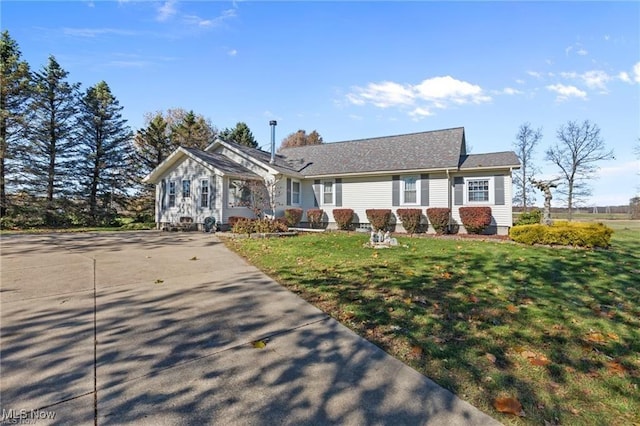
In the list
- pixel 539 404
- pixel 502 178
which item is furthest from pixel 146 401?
pixel 502 178

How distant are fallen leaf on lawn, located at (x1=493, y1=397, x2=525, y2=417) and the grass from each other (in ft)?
0.15

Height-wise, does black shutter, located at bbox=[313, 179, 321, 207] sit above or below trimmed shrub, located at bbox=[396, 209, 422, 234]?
above

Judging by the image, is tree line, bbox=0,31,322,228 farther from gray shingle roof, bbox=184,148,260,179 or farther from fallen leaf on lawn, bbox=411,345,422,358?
fallen leaf on lawn, bbox=411,345,422,358

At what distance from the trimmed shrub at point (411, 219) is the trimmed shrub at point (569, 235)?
17.0 ft

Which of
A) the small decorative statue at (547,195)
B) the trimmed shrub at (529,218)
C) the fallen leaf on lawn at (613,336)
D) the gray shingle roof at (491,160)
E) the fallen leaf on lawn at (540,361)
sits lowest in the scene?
the fallen leaf on lawn at (540,361)

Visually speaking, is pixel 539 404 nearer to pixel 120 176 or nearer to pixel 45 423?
pixel 45 423

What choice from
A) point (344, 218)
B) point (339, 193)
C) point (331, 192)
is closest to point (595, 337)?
point (344, 218)

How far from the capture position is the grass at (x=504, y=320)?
2340 millimetres

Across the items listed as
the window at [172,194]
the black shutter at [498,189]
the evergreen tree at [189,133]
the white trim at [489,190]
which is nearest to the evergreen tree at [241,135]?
the evergreen tree at [189,133]

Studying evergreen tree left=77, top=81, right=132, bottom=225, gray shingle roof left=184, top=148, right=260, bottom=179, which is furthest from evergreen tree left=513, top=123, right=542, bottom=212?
evergreen tree left=77, top=81, right=132, bottom=225

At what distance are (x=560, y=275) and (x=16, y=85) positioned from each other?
29356 mm

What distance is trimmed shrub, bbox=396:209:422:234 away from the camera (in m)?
15.2

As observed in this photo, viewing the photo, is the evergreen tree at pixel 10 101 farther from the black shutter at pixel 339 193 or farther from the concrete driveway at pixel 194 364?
the concrete driveway at pixel 194 364

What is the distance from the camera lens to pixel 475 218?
13922 millimetres
